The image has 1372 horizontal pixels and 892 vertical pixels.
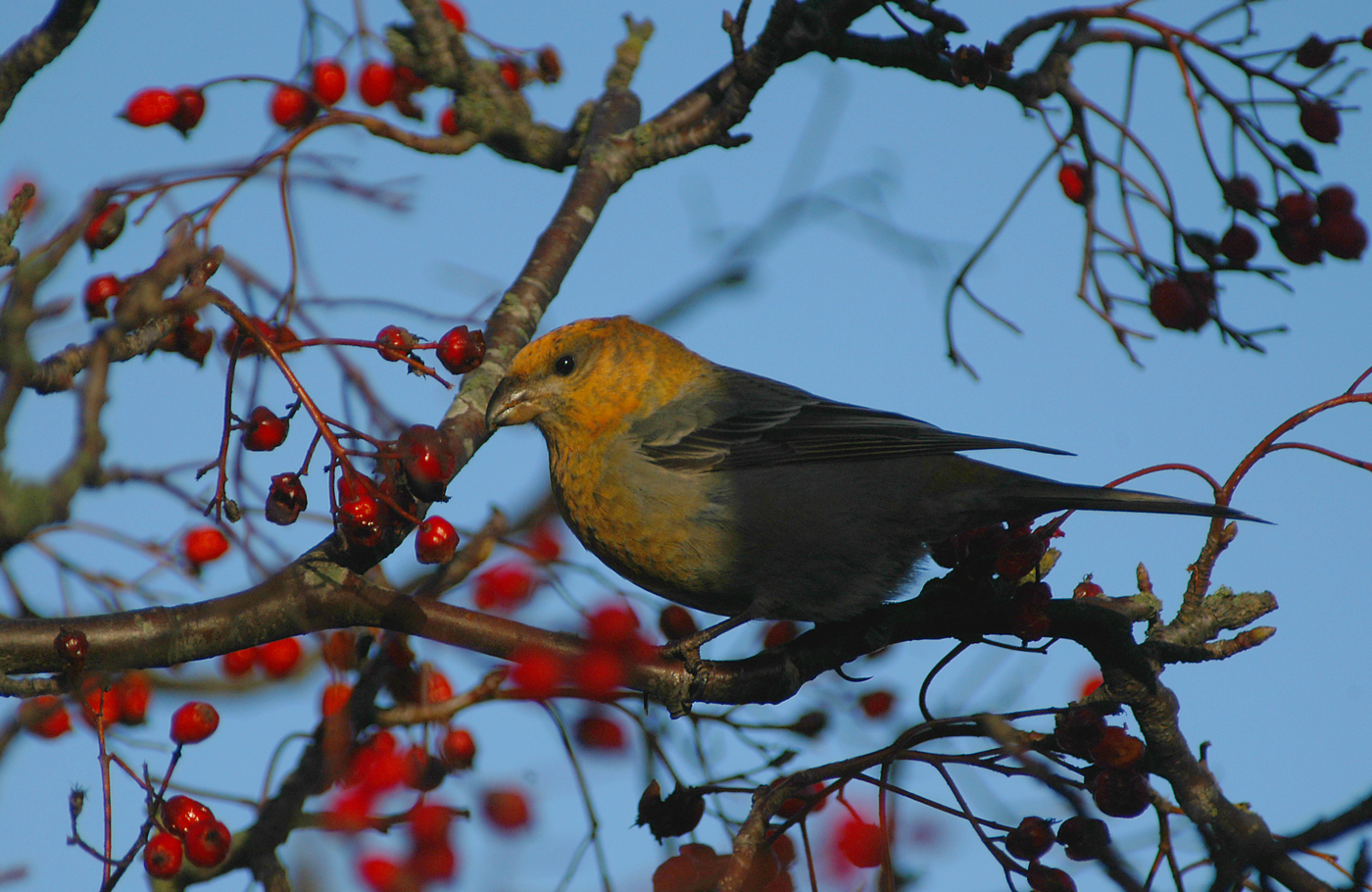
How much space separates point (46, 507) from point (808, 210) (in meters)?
2.84

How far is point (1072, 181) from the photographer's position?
4246mm

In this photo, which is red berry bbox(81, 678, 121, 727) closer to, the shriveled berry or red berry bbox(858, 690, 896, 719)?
red berry bbox(858, 690, 896, 719)

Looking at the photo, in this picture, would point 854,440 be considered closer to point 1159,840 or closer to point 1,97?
point 1159,840

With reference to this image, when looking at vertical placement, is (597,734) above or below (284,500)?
below

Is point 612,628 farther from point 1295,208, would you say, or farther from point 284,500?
point 1295,208

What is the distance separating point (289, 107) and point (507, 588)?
2213mm

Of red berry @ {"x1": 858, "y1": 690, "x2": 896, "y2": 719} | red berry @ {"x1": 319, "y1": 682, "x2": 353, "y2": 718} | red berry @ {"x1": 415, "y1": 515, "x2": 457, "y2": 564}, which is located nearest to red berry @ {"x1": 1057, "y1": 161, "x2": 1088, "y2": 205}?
red berry @ {"x1": 858, "y1": 690, "x2": 896, "y2": 719}

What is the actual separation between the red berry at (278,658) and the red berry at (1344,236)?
4044mm

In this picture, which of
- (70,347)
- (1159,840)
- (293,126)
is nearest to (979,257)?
(1159,840)

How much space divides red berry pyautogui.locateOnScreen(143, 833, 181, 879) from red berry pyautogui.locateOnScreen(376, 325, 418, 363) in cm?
143

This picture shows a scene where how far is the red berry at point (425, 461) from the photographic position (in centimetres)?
245

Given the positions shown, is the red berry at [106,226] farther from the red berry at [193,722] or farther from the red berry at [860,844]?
the red berry at [860,844]

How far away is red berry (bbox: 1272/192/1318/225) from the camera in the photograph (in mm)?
3893

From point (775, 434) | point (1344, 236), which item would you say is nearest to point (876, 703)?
point (775, 434)
